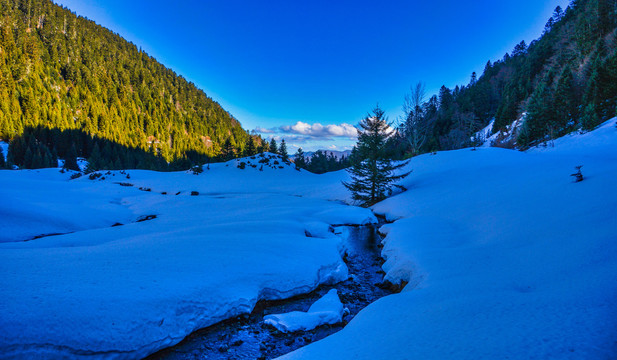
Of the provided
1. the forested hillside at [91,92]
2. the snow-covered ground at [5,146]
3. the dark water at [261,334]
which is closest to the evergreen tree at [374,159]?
the dark water at [261,334]

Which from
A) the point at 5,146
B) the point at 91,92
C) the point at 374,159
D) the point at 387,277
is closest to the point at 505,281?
the point at 387,277

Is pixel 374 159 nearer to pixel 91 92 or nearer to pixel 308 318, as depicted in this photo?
pixel 308 318

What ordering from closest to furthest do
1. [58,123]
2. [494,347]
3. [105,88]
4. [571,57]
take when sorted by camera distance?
[494,347] < [571,57] < [58,123] < [105,88]

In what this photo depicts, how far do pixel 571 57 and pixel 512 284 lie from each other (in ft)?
188

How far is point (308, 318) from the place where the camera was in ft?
16.9

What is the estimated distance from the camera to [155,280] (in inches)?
206

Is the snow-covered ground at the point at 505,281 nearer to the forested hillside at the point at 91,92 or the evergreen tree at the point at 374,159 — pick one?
the evergreen tree at the point at 374,159

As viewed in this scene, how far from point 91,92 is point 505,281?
147 m

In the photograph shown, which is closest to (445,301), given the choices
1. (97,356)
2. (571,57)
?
(97,356)

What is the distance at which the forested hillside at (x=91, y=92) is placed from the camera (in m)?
75.1

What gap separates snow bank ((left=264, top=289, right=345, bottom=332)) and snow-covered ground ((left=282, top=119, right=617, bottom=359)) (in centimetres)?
77

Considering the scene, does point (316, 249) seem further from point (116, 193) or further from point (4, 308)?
point (116, 193)

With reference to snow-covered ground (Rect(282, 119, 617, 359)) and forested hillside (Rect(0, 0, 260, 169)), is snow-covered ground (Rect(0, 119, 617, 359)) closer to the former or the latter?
snow-covered ground (Rect(282, 119, 617, 359))

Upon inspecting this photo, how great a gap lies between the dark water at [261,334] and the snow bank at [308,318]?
10cm
